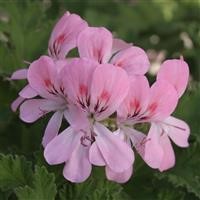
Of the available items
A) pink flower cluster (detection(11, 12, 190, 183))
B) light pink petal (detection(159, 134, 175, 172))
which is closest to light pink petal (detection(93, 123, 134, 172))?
pink flower cluster (detection(11, 12, 190, 183))

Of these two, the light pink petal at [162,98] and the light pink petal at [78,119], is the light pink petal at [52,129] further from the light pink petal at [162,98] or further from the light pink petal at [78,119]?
the light pink petal at [162,98]

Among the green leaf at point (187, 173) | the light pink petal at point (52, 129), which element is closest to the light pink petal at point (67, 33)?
the light pink petal at point (52, 129)

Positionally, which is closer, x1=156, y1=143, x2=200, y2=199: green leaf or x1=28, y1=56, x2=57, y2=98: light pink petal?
x1=28, y1=56, x2=57, y2=98: light pink petal

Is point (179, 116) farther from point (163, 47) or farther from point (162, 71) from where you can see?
point (163, 47)

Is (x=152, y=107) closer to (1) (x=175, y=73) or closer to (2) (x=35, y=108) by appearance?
(1) (x=175, y=73)

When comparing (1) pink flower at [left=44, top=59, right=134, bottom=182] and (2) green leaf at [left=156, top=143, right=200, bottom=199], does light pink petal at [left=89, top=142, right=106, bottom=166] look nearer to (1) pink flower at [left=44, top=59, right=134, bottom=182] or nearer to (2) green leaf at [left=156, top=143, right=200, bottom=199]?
(1) pink flower at [left=44, top=59, right=134, bottom=182]
